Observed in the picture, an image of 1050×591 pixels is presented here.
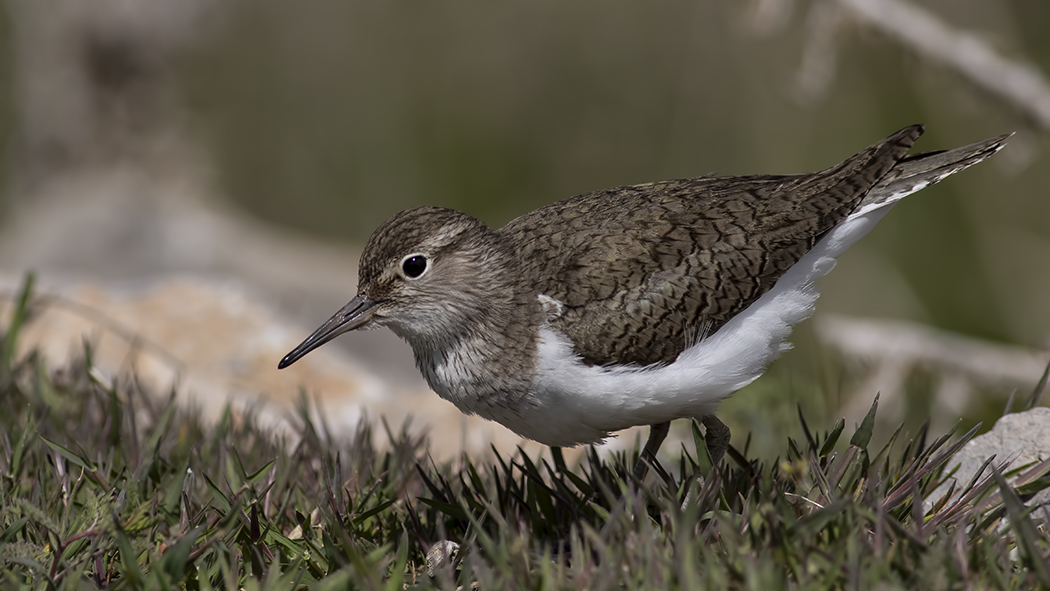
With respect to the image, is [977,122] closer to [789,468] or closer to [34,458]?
[789,468]

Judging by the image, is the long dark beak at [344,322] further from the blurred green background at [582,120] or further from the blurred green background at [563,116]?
the blurred green background at [563,116]

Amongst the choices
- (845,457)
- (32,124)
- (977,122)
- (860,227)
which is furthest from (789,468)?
(32,124)

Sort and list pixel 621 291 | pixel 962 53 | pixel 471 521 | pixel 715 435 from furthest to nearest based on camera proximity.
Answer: pixel 962 53 → pixel 715 435 → pixel 621 291 → pixel 471 521

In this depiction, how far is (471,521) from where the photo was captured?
3.42 meters

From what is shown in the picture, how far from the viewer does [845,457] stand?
372 centimetres

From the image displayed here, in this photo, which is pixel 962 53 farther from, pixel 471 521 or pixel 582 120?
pixel 471 521

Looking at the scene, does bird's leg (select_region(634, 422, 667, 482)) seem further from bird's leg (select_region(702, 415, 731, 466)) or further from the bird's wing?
the bird's wing

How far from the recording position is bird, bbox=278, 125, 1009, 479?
408 centimetres

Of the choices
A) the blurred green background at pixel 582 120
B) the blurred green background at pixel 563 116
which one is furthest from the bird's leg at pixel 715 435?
the blurred green background at pixel 563 116

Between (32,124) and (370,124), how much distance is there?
3553 millimetres

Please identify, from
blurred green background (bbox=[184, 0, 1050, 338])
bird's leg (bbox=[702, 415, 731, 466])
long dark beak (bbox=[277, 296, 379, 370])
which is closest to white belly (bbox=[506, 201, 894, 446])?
bird's leg (bbox=[702, 415, 731, 466])

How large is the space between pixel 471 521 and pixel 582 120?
23.8 feet

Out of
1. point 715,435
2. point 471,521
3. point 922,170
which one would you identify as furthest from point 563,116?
point 471,521

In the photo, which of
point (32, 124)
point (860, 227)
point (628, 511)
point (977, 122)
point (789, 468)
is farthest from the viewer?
point (32, 124)
